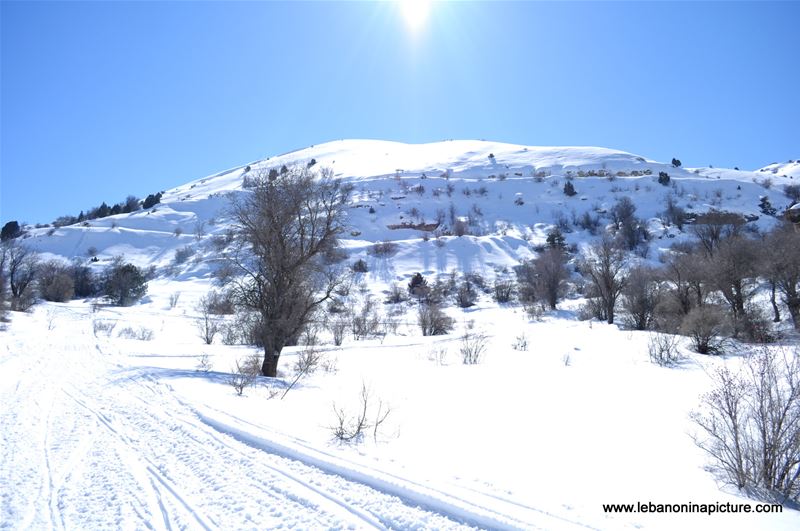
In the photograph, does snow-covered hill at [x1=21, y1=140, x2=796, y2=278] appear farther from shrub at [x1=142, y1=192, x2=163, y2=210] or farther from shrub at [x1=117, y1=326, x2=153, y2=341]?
shrub at [x1=117, y1=326, x2=153, y2=341]

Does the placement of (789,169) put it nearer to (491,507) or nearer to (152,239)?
(491,507)

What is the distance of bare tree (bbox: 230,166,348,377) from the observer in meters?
12.2

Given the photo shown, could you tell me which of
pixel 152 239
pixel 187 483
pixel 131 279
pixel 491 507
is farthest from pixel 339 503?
pixel 152 239

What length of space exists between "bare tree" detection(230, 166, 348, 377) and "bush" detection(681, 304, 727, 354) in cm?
1499

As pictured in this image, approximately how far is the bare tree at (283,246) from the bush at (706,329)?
590 inches

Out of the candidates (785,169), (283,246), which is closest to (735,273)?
(283,246)

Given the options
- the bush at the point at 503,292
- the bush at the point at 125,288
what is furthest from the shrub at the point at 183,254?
the bush at the point at 503,292

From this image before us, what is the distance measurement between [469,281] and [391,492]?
1952 inches

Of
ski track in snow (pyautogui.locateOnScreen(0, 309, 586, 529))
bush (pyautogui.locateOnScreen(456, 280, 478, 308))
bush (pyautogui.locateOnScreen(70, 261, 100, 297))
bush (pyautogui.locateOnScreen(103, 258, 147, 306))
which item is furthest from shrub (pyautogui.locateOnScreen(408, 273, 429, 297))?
bush (pyautogui.locateOnScreen(70, 261, 100, 297))

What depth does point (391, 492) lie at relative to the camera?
4059 millimetres

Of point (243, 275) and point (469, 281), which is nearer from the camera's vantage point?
point (243, 275)

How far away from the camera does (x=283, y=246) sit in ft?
40.2

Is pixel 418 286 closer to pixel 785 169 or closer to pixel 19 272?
pixel 19 272

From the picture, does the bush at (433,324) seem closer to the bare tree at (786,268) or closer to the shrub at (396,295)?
the shrub at (396,295)
